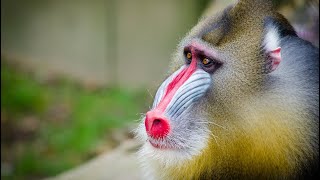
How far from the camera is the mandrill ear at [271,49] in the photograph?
259 centimetres

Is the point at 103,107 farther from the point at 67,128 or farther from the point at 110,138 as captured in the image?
the point at 110,138

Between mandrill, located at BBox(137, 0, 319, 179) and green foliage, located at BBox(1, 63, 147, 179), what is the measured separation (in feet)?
8.27

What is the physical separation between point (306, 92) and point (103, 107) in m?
4.16

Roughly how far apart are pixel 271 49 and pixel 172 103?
455 mm

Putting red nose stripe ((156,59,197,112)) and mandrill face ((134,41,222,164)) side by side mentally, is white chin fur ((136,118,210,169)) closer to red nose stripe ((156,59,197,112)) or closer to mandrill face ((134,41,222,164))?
mandrill face ((134,41,222,164))

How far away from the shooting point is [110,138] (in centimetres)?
547

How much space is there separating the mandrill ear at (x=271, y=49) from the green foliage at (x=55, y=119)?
101 inches

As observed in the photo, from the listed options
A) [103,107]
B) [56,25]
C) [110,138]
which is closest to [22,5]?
[56,25]

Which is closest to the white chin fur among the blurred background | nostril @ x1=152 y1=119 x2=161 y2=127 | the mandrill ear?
nostril @ x1=152 y1=119 x2=161 y2=127

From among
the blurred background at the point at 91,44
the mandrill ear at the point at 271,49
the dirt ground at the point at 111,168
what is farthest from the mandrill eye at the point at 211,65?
the blurred background at the point at 91,44

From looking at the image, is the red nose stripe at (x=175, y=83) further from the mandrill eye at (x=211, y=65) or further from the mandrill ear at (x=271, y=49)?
the mandrill ear at (x=271, y=49)

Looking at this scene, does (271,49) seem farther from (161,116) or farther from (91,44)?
(91,44)

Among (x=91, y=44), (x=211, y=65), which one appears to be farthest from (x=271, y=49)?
(x=91, y=44)

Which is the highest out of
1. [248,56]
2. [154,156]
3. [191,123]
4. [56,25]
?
[248,56]
